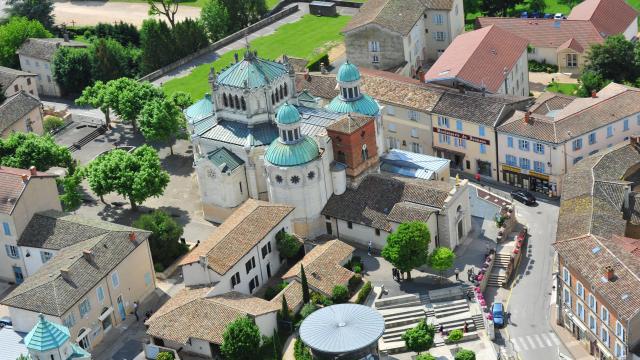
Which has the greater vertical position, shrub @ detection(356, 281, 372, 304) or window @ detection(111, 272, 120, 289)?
window @ detection(111, 272, 120, 289)

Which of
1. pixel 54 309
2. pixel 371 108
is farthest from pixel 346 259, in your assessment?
pixel 54 309

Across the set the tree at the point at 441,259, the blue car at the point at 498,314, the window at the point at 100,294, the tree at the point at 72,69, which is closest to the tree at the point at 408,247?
the tree at the point at 441,259

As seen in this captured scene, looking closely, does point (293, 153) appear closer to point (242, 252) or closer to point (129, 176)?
point (242, 252)

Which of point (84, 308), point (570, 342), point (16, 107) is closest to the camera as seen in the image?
point (84, 308)

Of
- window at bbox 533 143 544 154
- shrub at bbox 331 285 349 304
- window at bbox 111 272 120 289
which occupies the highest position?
window at bbox 533 143 544 154

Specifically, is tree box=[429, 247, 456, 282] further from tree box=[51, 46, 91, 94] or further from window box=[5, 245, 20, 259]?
tree box=[51, 46, 91, 94]

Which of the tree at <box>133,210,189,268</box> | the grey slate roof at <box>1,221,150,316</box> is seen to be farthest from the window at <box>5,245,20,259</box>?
the tree at <box>133,210,189,268</box>

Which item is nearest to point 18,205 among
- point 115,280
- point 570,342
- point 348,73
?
point 115,280
